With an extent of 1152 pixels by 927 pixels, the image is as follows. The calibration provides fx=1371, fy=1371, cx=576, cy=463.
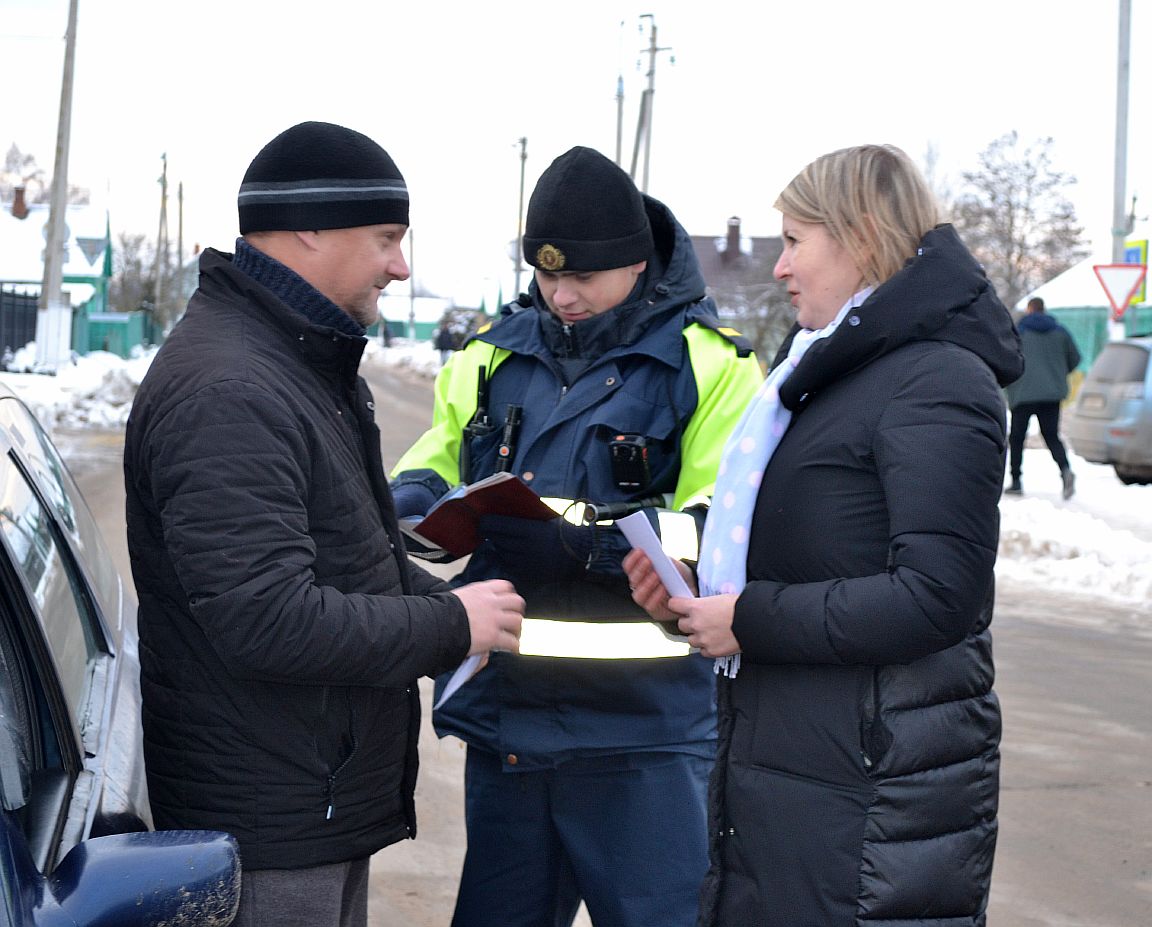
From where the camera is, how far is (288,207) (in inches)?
89.5

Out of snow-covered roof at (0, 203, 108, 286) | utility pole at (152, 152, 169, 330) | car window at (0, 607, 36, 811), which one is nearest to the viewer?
car window at (0, 607, 36, 811)

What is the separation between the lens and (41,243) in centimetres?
5316

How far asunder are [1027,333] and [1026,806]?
992 centimetres

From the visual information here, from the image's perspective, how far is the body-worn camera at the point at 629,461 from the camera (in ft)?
9.38

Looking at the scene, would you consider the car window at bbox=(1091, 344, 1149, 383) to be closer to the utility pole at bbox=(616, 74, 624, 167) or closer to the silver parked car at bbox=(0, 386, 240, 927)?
the silver parked car at bbox=(0, 386, 240, 927)

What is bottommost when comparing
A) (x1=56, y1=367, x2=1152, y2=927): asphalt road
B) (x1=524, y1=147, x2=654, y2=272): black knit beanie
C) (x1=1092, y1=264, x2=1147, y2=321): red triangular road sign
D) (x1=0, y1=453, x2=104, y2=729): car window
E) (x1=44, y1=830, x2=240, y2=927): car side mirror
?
(x1=56, y1=367, x2=1152, y2=927): asphalt road

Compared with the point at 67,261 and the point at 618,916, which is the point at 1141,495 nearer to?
the point at 618,916

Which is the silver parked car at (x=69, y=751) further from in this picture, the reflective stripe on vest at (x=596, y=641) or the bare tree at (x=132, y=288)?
the bare tree at (x=132, y=288)

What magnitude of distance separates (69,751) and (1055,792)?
13.8 ft

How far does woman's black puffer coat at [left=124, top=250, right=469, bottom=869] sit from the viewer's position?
203cm

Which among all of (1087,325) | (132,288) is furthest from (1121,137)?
(132,288)

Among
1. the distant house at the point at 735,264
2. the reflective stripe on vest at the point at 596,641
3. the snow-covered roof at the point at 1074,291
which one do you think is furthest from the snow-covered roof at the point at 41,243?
the reflective stripe on vest at the point at 596,641

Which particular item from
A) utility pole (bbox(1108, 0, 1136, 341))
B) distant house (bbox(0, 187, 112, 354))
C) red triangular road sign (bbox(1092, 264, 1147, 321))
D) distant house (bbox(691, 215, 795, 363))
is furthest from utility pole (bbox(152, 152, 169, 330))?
red triangular road sign (bbox(1092, 264, 1147, 321))

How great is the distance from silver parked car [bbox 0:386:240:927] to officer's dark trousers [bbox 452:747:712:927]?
818 millimetres
